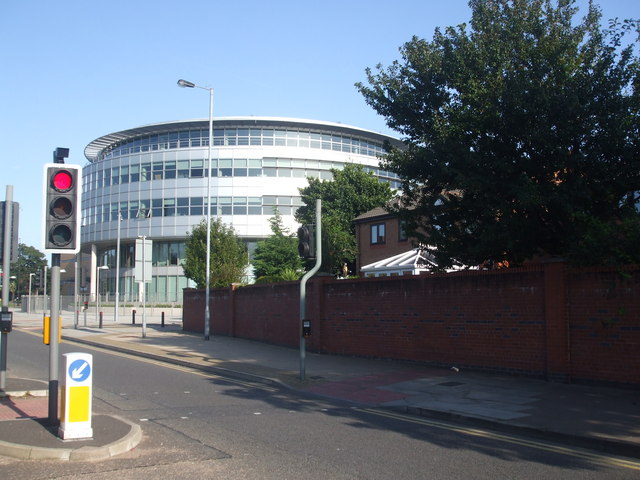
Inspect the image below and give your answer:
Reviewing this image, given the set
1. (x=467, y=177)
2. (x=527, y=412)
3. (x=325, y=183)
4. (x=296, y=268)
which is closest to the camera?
(x=527, y=412)

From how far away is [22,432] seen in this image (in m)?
7.86

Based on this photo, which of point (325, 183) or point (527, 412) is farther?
point (325, 183)

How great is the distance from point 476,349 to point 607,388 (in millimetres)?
3495

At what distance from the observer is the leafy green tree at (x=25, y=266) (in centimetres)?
11669

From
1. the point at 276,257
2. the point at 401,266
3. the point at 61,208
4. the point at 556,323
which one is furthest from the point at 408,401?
the point at 276,257

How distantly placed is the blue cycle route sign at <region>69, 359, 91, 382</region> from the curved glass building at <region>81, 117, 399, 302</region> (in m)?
51.9

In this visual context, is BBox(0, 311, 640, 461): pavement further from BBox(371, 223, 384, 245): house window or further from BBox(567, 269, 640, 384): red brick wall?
BBox(371, 223, 384, 245): house window

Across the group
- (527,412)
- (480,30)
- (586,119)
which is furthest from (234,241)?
(527,412)

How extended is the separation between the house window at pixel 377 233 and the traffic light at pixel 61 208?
32.5 m

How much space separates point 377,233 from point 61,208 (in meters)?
33.1

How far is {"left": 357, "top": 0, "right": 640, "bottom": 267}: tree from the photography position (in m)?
13.5

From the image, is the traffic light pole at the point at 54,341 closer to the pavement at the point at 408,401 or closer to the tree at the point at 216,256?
the pavement at the point at 408,401

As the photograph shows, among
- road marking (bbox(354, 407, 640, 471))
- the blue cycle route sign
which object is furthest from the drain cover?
the blue cycle route sign

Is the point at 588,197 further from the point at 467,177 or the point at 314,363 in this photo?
the point at 314,363
